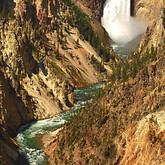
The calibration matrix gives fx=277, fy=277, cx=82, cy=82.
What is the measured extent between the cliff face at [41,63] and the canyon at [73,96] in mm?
139

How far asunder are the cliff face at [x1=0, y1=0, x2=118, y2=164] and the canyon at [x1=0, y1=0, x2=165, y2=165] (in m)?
0.14

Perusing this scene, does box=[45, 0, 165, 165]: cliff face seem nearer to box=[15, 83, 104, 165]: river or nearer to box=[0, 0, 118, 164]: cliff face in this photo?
box=[15, 83, 104, 165]: river

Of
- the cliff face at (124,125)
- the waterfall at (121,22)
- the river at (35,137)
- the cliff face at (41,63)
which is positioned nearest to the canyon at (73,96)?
the cliff face at (124,125)

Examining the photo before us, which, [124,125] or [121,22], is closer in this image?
[124,125]

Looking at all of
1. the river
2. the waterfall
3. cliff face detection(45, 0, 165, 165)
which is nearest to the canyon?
cliff face detection(45, 0, 165, 165)

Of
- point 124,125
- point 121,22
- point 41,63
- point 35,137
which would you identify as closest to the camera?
point 124,125

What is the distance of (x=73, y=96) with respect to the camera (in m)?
46.3

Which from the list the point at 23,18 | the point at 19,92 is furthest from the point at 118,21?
the point at 19,92

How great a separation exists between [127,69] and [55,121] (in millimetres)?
14835

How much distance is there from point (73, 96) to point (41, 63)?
772 centimetres

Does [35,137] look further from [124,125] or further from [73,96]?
[73,96]

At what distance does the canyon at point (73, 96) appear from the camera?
1772 cm

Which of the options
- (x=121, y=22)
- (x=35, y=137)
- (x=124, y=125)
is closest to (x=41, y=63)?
(x=35, y=137)

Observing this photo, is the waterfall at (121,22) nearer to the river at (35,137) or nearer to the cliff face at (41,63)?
the cliff face at (41,63)
